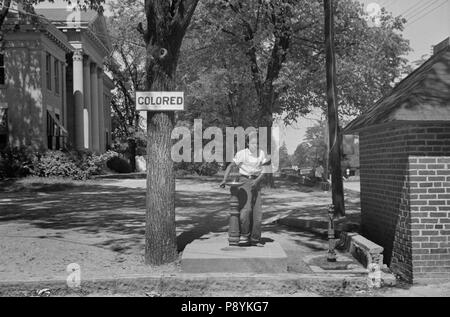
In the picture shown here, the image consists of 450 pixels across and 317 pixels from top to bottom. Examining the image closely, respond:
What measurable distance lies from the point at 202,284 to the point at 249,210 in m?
1.76

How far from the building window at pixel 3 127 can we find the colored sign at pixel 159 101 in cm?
2237

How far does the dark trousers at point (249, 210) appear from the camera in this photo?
8219 mm

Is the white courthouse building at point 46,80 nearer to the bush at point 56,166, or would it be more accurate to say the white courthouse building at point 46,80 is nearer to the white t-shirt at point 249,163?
the bush at point 56,166

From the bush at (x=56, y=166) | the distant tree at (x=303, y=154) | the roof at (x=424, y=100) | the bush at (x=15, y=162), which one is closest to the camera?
the roof at (x=424, y=100)

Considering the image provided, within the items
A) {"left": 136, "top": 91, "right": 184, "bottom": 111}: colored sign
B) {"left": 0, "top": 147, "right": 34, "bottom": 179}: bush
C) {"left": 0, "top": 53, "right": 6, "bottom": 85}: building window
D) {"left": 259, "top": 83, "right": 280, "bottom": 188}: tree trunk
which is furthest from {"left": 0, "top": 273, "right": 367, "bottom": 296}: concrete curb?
{"left": 0, "top": 53, "right": 6, "bottom": 85}: building window

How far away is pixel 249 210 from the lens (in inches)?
326

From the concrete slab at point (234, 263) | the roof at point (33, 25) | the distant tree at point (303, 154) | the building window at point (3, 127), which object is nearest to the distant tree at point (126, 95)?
the roof at point (33, 25)

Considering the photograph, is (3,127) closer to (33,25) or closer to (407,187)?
(33,25)

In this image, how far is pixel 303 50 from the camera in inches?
1078

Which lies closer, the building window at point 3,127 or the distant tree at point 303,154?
the building window at point 3,127

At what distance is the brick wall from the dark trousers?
1.90 m

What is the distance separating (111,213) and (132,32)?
1777 cm

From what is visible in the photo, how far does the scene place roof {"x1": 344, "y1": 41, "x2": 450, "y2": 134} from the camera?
6754mm
